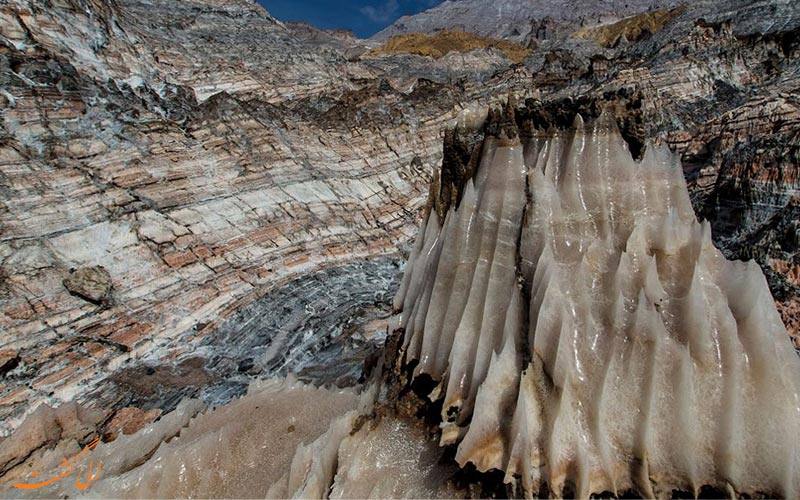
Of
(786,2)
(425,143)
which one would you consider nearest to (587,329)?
(425,143)

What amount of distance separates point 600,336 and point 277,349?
26.2 ft

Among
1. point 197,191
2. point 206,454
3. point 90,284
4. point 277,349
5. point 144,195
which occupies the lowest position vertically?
point 277,349

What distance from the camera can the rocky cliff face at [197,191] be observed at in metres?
9.66

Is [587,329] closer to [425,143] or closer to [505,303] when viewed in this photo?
[505,303]

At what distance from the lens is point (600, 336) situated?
4035 mm

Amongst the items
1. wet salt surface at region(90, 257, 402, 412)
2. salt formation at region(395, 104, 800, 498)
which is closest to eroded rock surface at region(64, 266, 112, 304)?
wet salt surface at region(90, 257, 402, 412)

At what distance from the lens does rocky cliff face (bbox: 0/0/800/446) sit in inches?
380

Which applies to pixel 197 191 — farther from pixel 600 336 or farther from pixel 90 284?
pixel 600 336

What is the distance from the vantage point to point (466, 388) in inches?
177

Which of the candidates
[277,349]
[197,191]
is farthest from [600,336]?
[197,191]

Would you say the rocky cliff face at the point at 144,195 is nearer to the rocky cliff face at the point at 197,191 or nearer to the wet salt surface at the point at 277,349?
the rocky cliff face at the point at 197,191

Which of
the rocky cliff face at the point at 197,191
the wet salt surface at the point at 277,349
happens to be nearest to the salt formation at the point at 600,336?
the rocky cliff face at the point at 197,191

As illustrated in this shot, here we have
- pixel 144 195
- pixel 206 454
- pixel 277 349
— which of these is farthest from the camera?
pixel 144 195

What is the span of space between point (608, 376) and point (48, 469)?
20.6 feet
